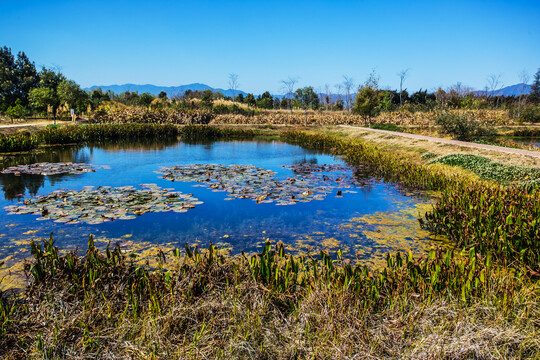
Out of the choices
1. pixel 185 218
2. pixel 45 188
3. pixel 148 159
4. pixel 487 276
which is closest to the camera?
pixel 487 276

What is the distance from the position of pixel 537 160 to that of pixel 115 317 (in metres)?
13.3

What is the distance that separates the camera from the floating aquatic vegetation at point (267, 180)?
9036 mm

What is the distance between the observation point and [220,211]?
7.75 metres

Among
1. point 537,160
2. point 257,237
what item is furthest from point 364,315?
point 537,160

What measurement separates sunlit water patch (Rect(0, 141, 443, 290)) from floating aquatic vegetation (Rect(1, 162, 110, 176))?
21cm

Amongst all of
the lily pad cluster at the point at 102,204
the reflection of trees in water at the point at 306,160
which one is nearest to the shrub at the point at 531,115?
the reflection of trees in water at the point at 306,160

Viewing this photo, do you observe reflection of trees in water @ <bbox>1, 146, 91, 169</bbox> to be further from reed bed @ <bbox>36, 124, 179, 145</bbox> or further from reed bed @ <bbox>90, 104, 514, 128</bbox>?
reed bed @ <bbox>90, 104, 514, 128</bbox>

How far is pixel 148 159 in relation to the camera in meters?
15.9

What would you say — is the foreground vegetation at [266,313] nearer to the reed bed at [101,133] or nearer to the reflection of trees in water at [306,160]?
the reflection of trees in water at [306,160]

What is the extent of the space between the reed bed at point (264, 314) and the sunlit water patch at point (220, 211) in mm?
898

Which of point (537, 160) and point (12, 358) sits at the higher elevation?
point (537, 160)

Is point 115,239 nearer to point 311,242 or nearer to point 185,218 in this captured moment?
point 185,218

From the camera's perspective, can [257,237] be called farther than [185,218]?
No

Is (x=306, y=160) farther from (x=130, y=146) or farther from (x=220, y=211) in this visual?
(x=130, y=146)
